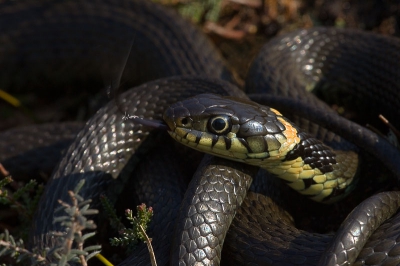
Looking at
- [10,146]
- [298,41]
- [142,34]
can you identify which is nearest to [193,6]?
[142,34]

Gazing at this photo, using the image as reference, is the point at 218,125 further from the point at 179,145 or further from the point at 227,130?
the point at 179,145

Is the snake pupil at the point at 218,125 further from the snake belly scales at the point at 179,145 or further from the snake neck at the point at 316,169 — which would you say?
the snake neck at the point at 316,169

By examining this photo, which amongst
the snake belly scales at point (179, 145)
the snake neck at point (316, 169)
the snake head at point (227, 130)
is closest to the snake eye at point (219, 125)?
the snake head at point (227, 130)

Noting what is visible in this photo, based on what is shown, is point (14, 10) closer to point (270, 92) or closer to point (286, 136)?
point (270, 92)

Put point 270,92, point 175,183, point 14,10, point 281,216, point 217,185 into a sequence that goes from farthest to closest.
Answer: point 14,10
point 270,92
point 175,183
point 281,216
point 217,185

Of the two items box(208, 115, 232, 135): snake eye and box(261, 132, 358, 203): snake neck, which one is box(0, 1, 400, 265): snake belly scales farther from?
box(208, 115, 232, 135): snake eye

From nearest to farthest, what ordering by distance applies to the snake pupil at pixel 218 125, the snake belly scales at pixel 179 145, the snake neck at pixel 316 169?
1. the snake belly scales at pixel 179 145
2. the snake pupil at pixel 218 125
3. the snake neck at pixel 316 169
